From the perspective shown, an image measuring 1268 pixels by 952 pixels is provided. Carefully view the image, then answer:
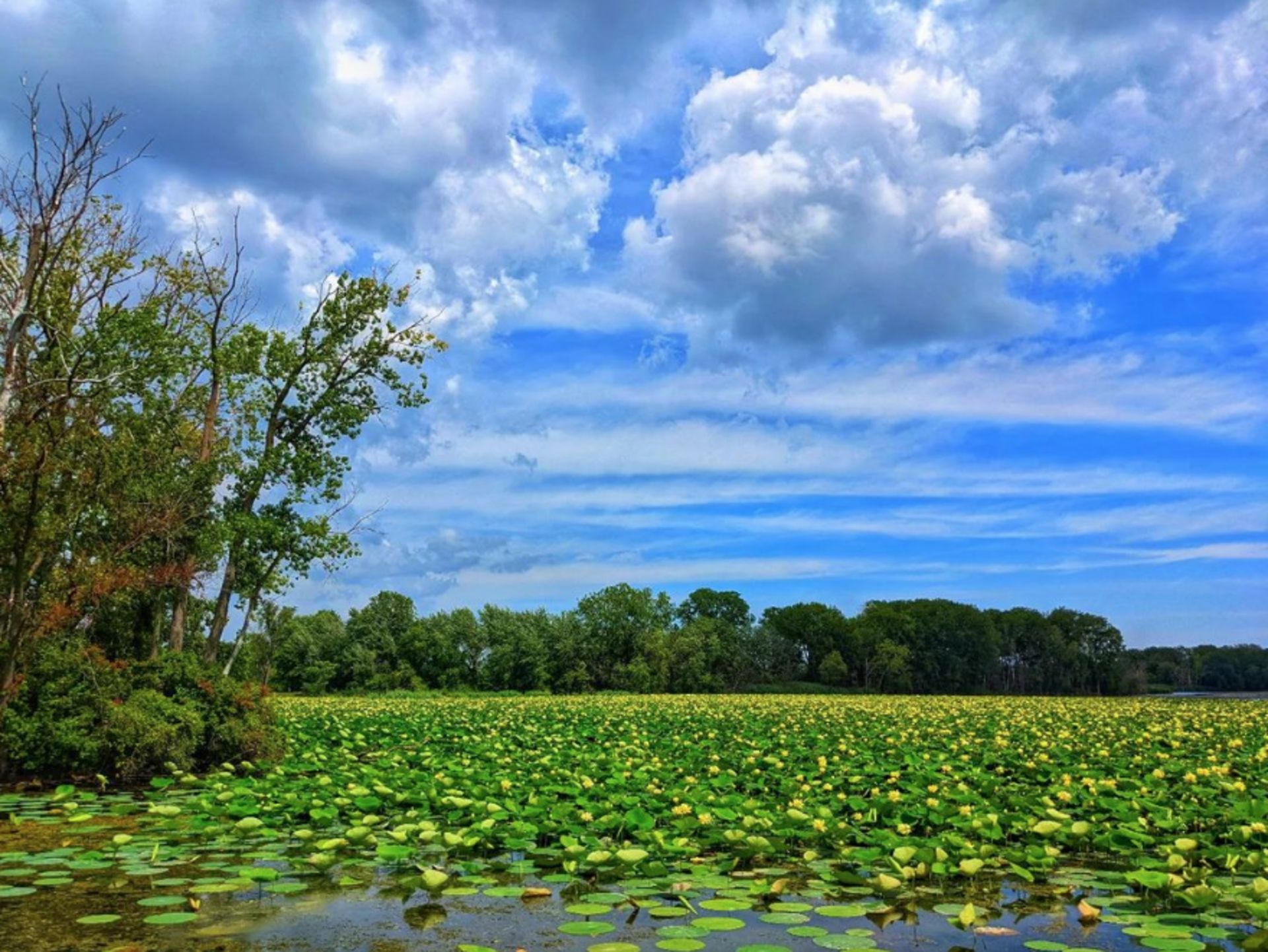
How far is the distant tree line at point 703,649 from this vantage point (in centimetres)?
5550

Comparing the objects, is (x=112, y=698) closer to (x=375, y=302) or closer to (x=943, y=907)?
(x=375, y=302)

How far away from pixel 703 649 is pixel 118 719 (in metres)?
48.1

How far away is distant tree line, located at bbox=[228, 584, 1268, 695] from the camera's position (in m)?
55.5

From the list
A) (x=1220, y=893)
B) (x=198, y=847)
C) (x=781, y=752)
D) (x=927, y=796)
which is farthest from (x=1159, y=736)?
(x=198, y=847)

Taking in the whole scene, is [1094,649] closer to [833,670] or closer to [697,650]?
[833,670]

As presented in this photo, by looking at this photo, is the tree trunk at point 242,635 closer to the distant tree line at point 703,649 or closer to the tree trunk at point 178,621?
the tree trunk at point 178,621

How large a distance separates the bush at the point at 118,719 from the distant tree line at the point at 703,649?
2889cm

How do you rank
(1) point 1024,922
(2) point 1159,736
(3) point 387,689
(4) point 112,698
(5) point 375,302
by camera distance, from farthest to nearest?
1. (3) point 387,689
2. (5) point 375,302
3. (2) point 1159,736
4. (4) point 112,698
5. (1) point 1024,922

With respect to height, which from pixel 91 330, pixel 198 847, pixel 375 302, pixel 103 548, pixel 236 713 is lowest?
pixel 198 847

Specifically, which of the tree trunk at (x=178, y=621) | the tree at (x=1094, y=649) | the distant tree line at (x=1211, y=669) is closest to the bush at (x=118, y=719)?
the tree trunk at (x=178, y=621)

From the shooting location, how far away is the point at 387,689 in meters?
54.2

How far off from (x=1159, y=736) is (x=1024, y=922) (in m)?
11.1

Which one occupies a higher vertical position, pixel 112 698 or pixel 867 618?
pixel 867 618

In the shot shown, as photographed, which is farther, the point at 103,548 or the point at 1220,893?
the point at 103,548
